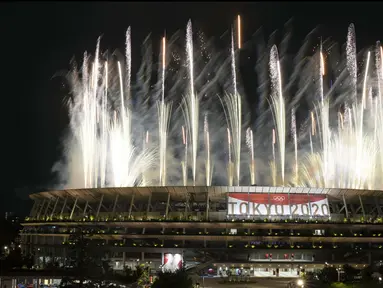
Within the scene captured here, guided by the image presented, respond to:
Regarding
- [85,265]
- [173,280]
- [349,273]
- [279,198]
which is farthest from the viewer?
[279,198]

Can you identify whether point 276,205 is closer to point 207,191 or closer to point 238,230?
point 238,230

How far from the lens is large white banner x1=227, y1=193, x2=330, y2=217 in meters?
72.9

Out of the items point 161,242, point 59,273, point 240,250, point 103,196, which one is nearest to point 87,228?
point 103,196

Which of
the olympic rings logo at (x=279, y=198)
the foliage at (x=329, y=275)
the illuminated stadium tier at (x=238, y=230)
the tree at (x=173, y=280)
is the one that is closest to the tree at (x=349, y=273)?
the foliage at (x=329, y=275)

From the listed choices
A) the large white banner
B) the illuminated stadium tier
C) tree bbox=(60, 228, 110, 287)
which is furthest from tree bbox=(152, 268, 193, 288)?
the large white banner

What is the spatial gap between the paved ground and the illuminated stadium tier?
3.12 metres

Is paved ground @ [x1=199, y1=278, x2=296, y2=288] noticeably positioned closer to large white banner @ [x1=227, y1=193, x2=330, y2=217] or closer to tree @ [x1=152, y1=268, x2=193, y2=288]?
large white banner @ [x1=227, y1=193, x2=330, y2=217]

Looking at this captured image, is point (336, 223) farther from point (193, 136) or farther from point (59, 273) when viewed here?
point (59, 273)

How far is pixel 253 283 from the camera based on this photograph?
63406mm

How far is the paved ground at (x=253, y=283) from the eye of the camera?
60.2 metres

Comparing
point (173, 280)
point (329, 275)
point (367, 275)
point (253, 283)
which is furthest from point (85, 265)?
point (367, 275)

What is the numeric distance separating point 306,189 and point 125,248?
26.1 meters

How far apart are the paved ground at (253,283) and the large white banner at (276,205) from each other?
9.37 metres

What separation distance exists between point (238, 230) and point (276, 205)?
6229 mm
